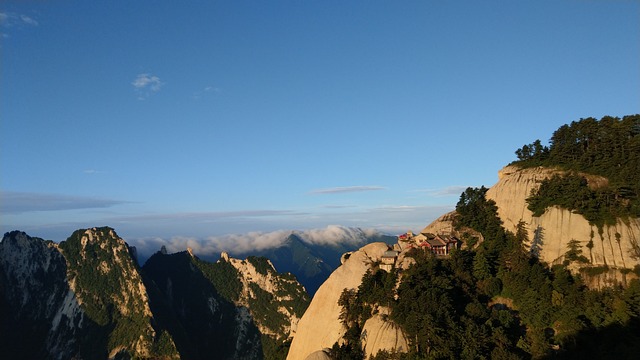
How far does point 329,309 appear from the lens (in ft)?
274

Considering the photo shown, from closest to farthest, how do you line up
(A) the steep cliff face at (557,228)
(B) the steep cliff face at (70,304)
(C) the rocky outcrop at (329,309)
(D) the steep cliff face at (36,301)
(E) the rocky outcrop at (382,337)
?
(E) the rocky outcrop at (382,337)
(A) the steep cliff face at (557,228)
(C) the rocky outcrop at (329,309)
(B) the steep cliff face at (70,304)
(D) the steep cliff face at (36,301)

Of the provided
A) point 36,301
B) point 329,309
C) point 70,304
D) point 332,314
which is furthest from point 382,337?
point 36,301

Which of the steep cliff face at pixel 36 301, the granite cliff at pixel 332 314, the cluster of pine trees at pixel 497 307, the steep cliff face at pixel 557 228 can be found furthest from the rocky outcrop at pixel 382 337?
the steep cliff face at pixel 36 301

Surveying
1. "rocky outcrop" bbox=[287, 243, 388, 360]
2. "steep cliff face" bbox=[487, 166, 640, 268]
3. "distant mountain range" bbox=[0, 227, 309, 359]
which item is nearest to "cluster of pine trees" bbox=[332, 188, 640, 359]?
"steep cliff face" bbox=[487, 166, 640, 268]

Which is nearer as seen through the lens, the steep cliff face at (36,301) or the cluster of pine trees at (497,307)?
the cluster of pine trees at (497,307)

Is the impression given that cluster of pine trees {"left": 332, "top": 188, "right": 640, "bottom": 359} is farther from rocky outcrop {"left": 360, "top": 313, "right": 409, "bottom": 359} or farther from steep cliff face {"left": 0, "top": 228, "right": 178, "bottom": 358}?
steep cliff face {"left": 0, "top": 228, "right": 178, "bottom": 358}

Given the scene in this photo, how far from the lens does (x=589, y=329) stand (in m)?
63.2

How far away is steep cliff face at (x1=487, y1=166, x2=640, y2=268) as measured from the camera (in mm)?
72000

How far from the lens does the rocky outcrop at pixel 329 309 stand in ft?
262

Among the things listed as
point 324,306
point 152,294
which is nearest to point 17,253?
point 152,294

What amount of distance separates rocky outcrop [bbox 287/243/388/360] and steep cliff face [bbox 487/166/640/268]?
88.8 ft

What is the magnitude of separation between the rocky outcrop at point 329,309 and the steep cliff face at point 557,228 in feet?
88.8

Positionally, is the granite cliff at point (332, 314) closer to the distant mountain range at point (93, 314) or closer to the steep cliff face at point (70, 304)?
the distant mountain range at point (93, 314)

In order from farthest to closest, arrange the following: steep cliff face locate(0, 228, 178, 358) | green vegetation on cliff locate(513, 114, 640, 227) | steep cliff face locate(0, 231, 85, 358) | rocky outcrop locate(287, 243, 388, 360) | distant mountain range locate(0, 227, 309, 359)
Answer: steep cliff face locate(0, 231, 85, 358) → distant mountain range locate(0, 227, 309, 359) → steep cliff face locate(0, 228, 178, 358) → rocky outcrop locate(287, 243, 388, 360) → green vegetation on cliff locate(513, 114, 640, 227)
